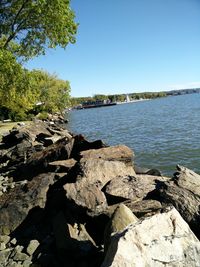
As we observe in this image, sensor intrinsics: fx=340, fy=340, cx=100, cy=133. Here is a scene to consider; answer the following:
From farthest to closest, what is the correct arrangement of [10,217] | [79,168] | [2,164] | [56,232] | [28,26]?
[28,26] < [2,164] < [79,168] < [10,217] < [56,232]

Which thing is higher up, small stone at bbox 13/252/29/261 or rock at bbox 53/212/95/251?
rock at bbox 53/212/95/251

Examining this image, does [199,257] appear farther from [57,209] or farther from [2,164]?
[2,164]

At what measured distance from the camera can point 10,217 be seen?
9883 mm

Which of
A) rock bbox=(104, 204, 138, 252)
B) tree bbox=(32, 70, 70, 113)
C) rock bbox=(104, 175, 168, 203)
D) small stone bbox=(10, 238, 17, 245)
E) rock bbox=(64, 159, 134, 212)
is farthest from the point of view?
tree bbox=(32, 70, 70, 113)

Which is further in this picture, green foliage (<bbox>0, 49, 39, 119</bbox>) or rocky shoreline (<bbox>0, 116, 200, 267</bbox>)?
green foliage (<bbox>0, 49, 39, 119</bbox>)

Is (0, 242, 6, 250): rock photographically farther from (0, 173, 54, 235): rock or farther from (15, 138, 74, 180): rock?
(15, 138, 74, 180): rock

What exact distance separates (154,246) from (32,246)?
3687mm

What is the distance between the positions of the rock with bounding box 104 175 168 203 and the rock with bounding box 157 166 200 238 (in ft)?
2.27

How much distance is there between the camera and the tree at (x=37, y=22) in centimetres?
2180

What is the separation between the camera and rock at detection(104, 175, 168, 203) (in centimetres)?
1007

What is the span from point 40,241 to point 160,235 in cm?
380

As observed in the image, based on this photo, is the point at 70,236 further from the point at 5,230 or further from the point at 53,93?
the point at 53,93

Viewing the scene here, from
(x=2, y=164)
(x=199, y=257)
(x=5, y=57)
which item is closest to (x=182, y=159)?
(x=2, y=164)

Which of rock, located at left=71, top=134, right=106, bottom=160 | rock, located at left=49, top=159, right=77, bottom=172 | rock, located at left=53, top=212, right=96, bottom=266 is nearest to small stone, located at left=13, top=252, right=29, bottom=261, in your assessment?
rock, located at left=53, top=212, right=96, bottom=266
